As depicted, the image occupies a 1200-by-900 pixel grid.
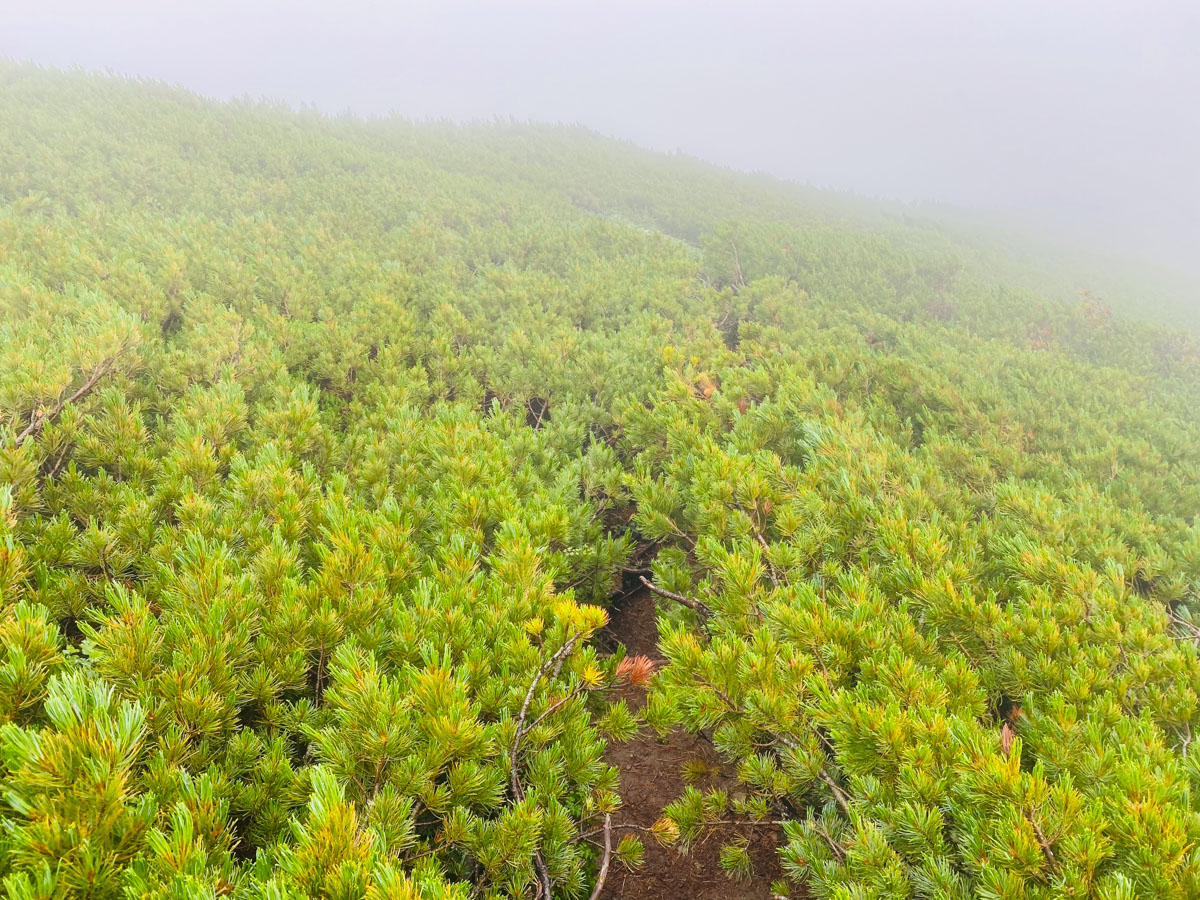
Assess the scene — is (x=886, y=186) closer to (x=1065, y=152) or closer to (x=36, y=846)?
(x=1065, y=152)

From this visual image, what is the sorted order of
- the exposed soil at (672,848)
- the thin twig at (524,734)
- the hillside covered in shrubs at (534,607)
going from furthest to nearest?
the exposed soil at (672,848), the thin twig at (524,734), the hillside covered in shrubs at (534,607)

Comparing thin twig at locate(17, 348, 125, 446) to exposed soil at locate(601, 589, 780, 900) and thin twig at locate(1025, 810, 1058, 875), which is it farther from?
thin twig at locate(1025, 810, 1058, 875)

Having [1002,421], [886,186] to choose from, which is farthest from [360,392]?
[886,186]

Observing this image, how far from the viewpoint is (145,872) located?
115 centimetres

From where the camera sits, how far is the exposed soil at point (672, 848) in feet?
9.75

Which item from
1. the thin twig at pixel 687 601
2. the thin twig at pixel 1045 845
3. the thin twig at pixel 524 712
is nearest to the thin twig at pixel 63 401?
the thin twig at pixel 524 712

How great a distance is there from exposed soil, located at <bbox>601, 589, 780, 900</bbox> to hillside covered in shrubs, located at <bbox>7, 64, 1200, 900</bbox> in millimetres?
59

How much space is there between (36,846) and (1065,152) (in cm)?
14223

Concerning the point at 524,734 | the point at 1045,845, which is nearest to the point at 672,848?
the point at 524,734

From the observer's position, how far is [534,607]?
8.87ft

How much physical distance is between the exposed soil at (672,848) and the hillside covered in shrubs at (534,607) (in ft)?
0.19

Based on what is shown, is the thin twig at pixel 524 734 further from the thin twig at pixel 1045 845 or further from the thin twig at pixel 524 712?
the thin twig at pixel 1045 845

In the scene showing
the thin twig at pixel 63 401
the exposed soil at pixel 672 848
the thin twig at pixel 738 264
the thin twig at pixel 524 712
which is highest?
the thin twig at pixel 738 264

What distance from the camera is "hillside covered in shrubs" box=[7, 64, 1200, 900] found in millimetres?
1566
